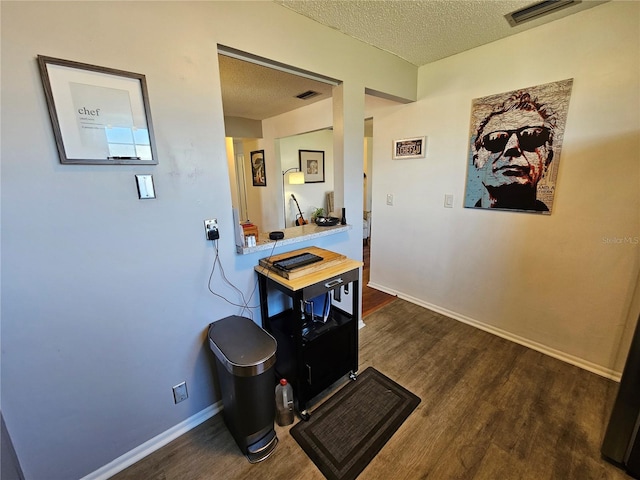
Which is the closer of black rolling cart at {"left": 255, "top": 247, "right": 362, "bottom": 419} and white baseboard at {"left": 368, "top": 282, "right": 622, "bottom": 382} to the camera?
black rolling cart at {"left": 255, "top": 247, "right": 362, "bottom": 419}

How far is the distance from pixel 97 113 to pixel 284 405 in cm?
171

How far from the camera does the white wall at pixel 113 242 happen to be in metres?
1.00

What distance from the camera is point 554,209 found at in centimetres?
194

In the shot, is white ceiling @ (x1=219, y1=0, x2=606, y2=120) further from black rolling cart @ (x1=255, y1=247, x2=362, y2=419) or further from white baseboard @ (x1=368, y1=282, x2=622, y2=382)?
white baseboard @ (x1=368, y1=282, x2=622, y2=382)

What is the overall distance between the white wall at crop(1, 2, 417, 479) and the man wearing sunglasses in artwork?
1644 millimetres

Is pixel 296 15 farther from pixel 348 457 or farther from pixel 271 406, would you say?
pixel 348 457

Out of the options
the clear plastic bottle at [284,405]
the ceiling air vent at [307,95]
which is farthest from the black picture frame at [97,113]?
the ceiling air vent at [307,95]

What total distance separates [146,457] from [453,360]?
81.7 inches

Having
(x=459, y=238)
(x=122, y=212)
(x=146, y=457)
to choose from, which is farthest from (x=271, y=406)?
(x=459, y=238)

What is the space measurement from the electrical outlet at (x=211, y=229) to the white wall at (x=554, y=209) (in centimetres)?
205

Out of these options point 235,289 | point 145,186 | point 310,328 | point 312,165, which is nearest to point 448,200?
point 310,328

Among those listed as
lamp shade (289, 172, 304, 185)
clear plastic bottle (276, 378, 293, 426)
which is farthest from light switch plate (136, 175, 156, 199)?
lamp shade (289, 172, 304, 185)

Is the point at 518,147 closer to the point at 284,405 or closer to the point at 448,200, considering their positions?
the point at 448,200

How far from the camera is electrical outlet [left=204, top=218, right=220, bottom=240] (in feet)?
4.72
